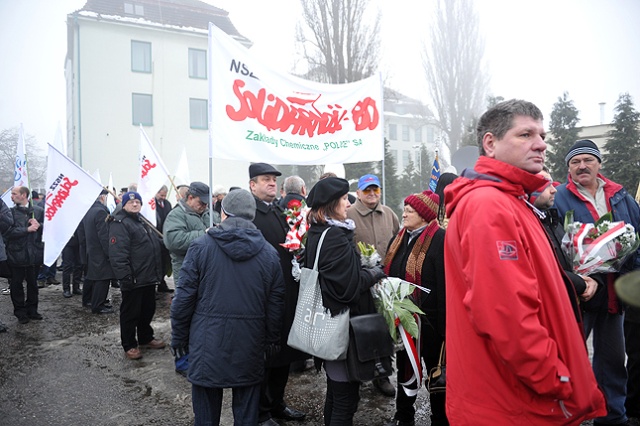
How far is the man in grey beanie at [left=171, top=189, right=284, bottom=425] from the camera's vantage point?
10.5 ft

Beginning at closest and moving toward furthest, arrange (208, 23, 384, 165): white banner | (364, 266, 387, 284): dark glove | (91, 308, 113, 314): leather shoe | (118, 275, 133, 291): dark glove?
(364, 266, 387, 284): dark glove
(208, 23, 384, 165): white banner
(118, 275, 133, 291): dark glove
(91, 308, 113, 314): leather shoe

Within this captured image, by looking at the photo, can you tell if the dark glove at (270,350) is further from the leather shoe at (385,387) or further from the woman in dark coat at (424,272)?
the leather shoe at (385,387)

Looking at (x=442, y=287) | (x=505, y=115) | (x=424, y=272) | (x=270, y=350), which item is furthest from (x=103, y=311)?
(x=505, y=115)

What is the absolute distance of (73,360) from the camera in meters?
6.08

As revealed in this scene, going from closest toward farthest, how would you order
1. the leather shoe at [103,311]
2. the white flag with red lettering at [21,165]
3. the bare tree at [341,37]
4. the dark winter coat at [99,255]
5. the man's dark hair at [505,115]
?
the man's dark hair at [505,115]
the dark winter coat at [99,255]
the white flag with red lettering at [21,165]
the leather shoe at [103,311]
the bare tree at [341,37]

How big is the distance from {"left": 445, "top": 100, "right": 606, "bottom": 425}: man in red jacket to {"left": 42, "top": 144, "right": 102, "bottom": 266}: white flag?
6378 millimetres

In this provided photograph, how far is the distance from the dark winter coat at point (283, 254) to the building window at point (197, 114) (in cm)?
2476

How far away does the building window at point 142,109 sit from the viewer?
26.4 metres

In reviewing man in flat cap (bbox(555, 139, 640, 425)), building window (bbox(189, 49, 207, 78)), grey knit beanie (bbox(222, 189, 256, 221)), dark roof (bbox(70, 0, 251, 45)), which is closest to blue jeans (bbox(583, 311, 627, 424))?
man in flat cap (bbox(555, 139, 640, 425))

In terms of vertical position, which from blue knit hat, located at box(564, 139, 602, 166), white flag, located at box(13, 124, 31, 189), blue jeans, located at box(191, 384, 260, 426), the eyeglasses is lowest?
blue jeans, located at box(191, 384, 260, 426)

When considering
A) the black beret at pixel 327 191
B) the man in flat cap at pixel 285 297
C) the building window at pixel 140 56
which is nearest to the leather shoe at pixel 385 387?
the man in flat cap at pixel 285 297

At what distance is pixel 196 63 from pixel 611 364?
28074 mm

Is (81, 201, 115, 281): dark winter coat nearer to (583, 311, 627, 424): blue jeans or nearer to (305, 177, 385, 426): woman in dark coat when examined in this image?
(305, 177, 385, 426): woman in dark coat

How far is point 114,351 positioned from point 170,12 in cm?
2881
